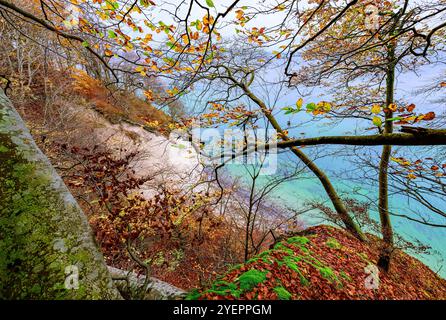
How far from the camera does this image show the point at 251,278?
185cm

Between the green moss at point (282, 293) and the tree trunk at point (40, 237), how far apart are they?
1.45 metres

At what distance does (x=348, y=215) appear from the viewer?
16.3 ft

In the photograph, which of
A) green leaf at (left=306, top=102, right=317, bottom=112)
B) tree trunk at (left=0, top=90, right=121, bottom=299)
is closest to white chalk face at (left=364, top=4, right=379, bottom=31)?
green leaf at (left=306, top=102, right=317, bottom=112)

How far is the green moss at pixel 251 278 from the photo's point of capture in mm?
1765

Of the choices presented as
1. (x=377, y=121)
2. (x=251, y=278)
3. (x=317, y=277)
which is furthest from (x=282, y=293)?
(x=377, y=121)

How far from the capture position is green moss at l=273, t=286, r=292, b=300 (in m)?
1.73

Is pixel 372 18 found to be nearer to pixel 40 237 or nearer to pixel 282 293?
pixel 282 293

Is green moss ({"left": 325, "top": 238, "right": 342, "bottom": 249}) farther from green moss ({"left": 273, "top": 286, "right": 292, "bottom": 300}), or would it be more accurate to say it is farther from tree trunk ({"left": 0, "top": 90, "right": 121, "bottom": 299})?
tree trunk ({"left": 0, "top": 90, "right": 121, "bottom": 299})

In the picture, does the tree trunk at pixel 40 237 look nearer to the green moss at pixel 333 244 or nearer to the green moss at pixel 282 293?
the green moss at pixel 282 293

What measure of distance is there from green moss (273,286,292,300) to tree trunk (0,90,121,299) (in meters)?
1.45

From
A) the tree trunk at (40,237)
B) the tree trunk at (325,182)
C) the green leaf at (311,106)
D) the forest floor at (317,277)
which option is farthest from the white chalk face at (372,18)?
the tree trunk at (40,237)

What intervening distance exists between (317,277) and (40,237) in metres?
2.67
